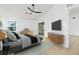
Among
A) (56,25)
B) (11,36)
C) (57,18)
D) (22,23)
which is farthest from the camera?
(57,18)

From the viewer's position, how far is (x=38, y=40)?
2.69 meters

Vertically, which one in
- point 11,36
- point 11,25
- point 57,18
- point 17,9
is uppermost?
point 17,9

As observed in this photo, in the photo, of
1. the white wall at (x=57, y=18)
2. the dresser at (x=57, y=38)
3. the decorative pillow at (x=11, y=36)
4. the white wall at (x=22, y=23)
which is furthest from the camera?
the dresser at (x=57, y=38)

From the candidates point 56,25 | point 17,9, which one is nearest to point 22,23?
point 17,9

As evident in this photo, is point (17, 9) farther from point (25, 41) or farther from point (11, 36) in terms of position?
point (25, 41)

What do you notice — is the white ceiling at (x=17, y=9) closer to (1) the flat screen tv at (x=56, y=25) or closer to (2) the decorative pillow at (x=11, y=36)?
(2) the decorative pillow at (x=11, y=36)

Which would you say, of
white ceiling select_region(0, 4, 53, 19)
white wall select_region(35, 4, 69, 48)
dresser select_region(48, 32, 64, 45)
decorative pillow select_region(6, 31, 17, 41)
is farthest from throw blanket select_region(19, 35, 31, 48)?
dresser select_region(48, 32, 64, 45)

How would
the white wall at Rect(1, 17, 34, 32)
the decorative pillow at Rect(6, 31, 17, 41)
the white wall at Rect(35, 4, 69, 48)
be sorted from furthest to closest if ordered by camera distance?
1. the white wall at Rect(35, 4, 69, 48)
2. the white wall at Rect(1, 17, 34, 32)
3. the decorative pillow at Rect(6, 31, 17, 41)

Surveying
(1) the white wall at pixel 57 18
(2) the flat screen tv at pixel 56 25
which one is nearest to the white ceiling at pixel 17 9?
(1) the white wall at pixel 57 18

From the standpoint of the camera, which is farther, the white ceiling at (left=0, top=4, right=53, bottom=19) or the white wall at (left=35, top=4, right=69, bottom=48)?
the white wall at (left=35, top=4, right=69, bottom=48)

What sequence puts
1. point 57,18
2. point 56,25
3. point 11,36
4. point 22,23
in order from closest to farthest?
point 11,36 < point 22,23 < point 56,25 < point 57,18

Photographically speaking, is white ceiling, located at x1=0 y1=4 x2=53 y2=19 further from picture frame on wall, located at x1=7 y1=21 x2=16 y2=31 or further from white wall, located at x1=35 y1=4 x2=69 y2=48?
white wall, located at x1=35 y1=4 x2=69 y2=48
